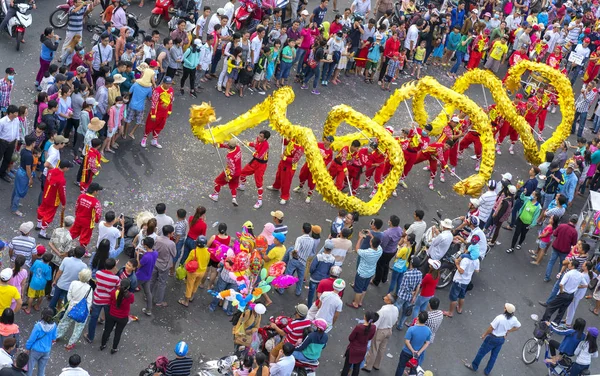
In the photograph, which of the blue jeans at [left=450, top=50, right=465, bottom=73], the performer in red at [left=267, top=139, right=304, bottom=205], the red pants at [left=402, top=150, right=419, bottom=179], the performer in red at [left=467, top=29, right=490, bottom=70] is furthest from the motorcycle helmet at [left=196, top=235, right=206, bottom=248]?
the performer in red at [left=467, top=29, right=490, bottom=70]

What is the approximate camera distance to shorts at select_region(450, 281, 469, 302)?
55.8 ft

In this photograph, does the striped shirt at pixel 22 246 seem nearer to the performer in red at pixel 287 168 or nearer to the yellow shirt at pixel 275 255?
the yellow shirt at pixel 275 255

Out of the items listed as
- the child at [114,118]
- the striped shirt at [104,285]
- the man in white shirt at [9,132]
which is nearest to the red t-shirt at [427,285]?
the striped shirt at [104,285]

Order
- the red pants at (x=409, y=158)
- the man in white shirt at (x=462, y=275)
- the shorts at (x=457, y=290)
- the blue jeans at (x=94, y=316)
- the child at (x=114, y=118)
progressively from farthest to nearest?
1. the red pants at (x=409, y=158)
2. the child at (x=114, y=118)
3. the shorts at (x=457, y=290)
4. the man in white shirt at (x=462, y=275)
5. the blue jeans at (x=94, y=316)

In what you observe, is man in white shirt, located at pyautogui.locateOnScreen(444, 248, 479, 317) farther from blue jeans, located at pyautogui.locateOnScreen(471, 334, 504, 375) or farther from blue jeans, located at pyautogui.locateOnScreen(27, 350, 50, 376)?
blue jeans, located at pyautogui.locateOnScreen(27, 350, 50, 376)

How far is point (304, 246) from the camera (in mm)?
16031

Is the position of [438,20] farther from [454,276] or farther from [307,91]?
[454,276]

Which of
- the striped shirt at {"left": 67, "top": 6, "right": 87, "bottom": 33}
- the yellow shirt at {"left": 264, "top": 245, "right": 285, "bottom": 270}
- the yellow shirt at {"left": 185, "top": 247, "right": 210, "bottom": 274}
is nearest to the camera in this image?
the yellow shirt at {"left": 185, "top": 247, "right": 210, "bottom": 274}

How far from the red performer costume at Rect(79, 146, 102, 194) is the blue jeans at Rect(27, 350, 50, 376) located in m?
4.68

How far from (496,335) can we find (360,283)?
267cm

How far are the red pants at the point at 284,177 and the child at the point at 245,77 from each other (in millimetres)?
3969

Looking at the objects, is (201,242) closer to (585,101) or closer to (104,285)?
(104,285)

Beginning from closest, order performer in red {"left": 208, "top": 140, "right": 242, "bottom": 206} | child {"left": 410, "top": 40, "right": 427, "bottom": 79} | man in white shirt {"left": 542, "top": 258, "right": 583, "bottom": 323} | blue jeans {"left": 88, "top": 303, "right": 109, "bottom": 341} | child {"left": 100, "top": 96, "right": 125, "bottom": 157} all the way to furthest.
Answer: blue jeans {"left": 88, "top": 303, "right": 109, "bottom": 341}, man in white shirt {"left": 542, "top": 258, "right": 583, "bottom": 323}, performer in red {"left": 208, "top": 140, "right": 242, "bottom": 206}, child {"left": 100, "top": 96, "right": 125, "bottom": 157}, child {"left": 410, "top": 40, "right": 427, "bottom": 79}

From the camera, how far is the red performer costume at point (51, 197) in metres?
15.6
